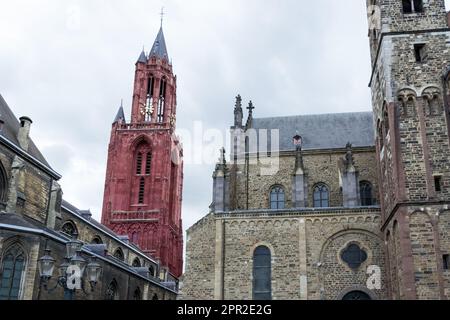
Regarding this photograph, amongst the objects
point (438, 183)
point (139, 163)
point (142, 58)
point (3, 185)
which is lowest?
point (438, 183)

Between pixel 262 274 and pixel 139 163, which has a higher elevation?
pixel 139 163

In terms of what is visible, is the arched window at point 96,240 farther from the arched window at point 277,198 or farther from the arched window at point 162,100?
the arched window at point 162,100

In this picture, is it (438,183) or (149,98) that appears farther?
(149,98)

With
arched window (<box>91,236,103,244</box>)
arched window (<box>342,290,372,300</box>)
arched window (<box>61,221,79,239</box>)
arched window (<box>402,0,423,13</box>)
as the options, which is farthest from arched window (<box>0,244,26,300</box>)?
arched window (<box>402,0,423,13</box>)

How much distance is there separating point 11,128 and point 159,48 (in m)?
43.1

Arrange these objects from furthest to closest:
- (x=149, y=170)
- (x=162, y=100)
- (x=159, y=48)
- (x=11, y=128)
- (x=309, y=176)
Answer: (x=159, y=48) < (x=162, y=100) < (x=149, y=170) < (x=309, y=176) < (x=11, y=128)

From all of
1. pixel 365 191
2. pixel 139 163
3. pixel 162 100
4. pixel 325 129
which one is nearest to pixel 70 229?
pixel 325 129

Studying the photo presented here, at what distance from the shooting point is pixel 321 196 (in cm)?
3083

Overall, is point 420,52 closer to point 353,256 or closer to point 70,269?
point 353,256
